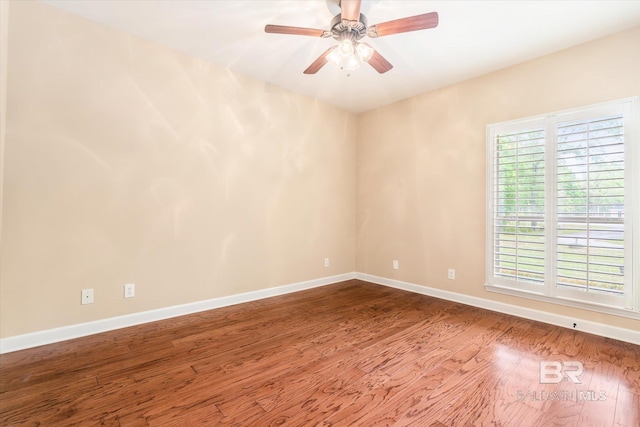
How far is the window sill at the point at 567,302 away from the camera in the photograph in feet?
8.26

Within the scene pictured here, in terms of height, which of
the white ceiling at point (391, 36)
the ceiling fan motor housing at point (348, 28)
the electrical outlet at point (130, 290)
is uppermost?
the white ceiling at point (391, 36)

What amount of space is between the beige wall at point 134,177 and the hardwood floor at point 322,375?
50 centimetres

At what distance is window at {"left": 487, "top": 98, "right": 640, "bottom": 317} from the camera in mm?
2508

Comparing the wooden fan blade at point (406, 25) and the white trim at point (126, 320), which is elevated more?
the wooden fan blade at point (406, 25)

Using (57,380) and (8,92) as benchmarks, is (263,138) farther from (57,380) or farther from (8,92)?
(57,380)

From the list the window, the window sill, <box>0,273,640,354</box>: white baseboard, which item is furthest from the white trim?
the window

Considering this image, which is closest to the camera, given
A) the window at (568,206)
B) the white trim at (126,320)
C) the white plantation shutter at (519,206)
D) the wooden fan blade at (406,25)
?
the wooden fan blade at (406,25)

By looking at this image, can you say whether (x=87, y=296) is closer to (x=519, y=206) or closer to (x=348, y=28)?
(x=348, y=28)

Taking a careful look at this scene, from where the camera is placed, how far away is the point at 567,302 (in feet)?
9.22

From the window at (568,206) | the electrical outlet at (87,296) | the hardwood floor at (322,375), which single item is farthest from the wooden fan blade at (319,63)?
the electrical outlet at (87,296)

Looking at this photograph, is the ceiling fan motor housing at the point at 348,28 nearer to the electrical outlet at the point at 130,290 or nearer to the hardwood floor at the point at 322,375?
the hardwood floor at the point at 322,375

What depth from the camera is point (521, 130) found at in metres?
3.11

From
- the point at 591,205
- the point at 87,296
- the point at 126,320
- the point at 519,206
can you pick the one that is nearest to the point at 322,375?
the point at 126,320

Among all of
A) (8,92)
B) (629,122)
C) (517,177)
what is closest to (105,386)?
(8,92)
